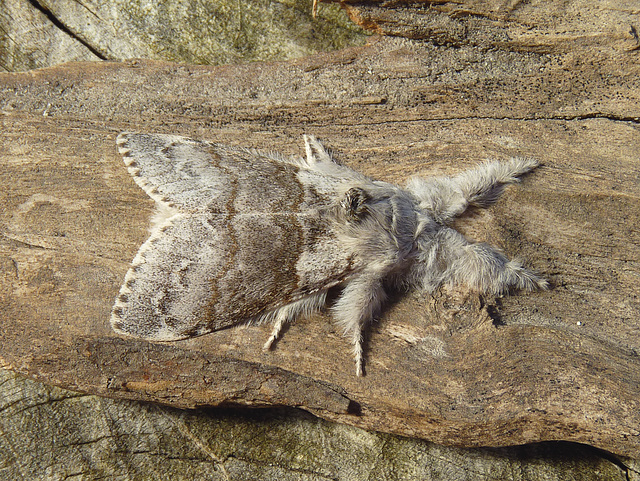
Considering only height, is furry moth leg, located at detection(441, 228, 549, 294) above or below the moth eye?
below

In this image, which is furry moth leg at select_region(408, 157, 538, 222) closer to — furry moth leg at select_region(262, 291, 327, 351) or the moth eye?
the moth eye

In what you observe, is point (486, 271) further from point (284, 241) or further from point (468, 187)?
point (284, 241)

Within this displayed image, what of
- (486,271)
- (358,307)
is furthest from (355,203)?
(486,271)

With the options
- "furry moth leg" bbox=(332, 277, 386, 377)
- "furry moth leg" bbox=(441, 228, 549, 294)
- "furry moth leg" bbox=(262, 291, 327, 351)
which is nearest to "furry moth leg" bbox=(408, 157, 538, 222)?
"furry moth leg" bbox=(441, 228, 549, 294)

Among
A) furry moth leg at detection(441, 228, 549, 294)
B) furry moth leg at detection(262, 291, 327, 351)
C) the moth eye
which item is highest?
the moth eye

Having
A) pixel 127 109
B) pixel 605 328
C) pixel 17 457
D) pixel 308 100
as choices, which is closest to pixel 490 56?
pixel 308 100

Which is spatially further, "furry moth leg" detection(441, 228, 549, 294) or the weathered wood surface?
"furry moth leg" detection(441, 228, 549, 294)

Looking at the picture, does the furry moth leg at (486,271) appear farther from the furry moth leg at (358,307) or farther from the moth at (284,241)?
the furry moth leg at (358,307)
